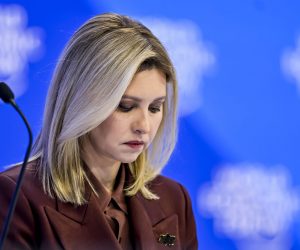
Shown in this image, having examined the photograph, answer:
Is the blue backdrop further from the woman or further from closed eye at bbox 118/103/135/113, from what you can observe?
closed eye at bbox 118/103/135/113

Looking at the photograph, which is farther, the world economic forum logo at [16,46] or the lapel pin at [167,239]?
the world economic forum logo at [16,46]

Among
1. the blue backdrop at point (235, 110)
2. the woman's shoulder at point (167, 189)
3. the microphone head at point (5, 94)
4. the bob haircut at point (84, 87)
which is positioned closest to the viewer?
the microphone head at point (5, 94)

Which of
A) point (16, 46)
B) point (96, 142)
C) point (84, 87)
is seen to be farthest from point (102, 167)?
point (16, 46)

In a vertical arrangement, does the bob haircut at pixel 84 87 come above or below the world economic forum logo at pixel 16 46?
below

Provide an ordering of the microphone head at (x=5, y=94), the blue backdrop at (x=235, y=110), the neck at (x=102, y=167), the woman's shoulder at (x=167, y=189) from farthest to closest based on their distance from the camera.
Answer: the blue backdrop at (x=235, y=110)
the woman's shoulder at (x=167, y=189)
the neck at (x=102, y=167)
the microphone head at (x=5, y=94)

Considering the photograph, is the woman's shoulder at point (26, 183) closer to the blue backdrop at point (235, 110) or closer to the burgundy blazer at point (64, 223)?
the burgundy blazer at point (64, 223)

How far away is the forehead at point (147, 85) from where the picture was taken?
1.25 m

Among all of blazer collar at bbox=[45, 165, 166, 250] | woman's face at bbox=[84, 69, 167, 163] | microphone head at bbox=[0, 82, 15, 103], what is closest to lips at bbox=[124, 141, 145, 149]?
woman's face at bbox=[84, 69, 167, 163]

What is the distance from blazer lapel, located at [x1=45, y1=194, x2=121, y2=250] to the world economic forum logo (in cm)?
46

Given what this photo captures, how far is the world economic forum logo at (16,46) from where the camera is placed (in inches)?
63.4

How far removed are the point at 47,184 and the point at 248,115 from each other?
0.70 metres

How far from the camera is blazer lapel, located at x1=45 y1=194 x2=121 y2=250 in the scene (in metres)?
1.27

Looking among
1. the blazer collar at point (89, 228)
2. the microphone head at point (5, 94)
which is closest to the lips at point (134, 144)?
the blazer collar at point (89, 228)

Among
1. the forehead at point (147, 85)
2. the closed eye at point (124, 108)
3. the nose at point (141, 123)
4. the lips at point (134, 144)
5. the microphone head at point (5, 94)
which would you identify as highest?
the forehead at point (147, 85)
